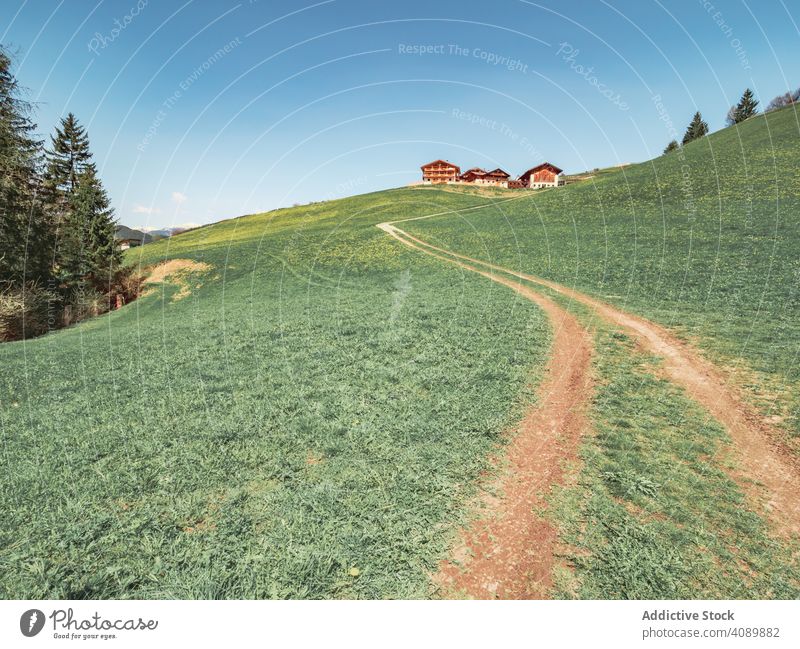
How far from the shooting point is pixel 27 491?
8312mm

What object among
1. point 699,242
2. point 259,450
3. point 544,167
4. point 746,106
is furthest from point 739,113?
point 259,450

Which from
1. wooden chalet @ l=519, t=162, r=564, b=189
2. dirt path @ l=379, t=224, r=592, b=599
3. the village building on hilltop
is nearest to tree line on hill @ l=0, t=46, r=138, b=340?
dirt path @ l=379, t=224, r=592, b=599

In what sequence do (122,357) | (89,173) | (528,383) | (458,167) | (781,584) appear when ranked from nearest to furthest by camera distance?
1. (781,584)
2. (528,383)
3. (122,357)
4. (89,173)
5. (458,167)

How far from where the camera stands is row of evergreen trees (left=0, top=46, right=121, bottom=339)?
82.6ft

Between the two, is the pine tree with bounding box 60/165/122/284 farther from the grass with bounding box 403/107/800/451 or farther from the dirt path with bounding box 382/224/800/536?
the dirt path with bounding box 382/224/800/536

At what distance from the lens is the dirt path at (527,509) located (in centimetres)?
589

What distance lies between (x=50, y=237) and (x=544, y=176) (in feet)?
365

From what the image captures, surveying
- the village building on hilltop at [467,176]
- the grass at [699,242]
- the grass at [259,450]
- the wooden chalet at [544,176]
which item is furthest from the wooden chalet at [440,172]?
the grass at [259,450]

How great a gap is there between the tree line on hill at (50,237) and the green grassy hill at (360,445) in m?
7.98

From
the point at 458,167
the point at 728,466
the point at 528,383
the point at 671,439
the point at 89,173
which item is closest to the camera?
the point at 728,466

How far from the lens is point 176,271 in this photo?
52.3 m

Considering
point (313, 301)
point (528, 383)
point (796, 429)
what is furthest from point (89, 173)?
point (796, 429)
